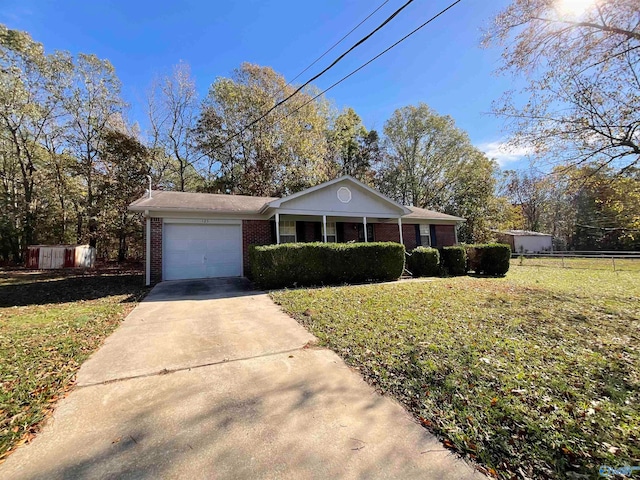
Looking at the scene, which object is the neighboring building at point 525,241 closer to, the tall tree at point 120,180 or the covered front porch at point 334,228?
the covered front porch at point 334,228

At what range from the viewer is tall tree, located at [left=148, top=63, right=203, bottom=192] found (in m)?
20.3

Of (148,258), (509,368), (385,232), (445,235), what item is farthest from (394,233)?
(509,368)

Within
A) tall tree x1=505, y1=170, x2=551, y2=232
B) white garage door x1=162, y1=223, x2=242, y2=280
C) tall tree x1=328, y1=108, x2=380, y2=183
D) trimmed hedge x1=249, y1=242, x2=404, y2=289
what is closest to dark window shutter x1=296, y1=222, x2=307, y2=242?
white garage door x1=162, y1=223, x2=242, y2=280

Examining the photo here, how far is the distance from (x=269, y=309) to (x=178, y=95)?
68.6 feet

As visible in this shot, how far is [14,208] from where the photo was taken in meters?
18.6

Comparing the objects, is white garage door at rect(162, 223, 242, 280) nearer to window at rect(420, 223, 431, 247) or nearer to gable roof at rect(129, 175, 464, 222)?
gable roof at rect(129, 175, 464, 222)

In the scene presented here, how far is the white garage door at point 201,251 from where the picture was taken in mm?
10352

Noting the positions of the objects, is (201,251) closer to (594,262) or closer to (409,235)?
(409,235)

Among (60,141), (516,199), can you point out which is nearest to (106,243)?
(60,141)

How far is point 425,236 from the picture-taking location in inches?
Answer: 635

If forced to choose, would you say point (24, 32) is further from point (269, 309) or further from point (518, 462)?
point (518, 462)

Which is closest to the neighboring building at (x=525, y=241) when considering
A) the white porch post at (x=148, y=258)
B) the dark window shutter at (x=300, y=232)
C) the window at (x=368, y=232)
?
the window at (x=368, y=232)

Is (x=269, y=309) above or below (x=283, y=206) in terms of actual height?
below

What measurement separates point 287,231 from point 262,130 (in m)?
12.1
